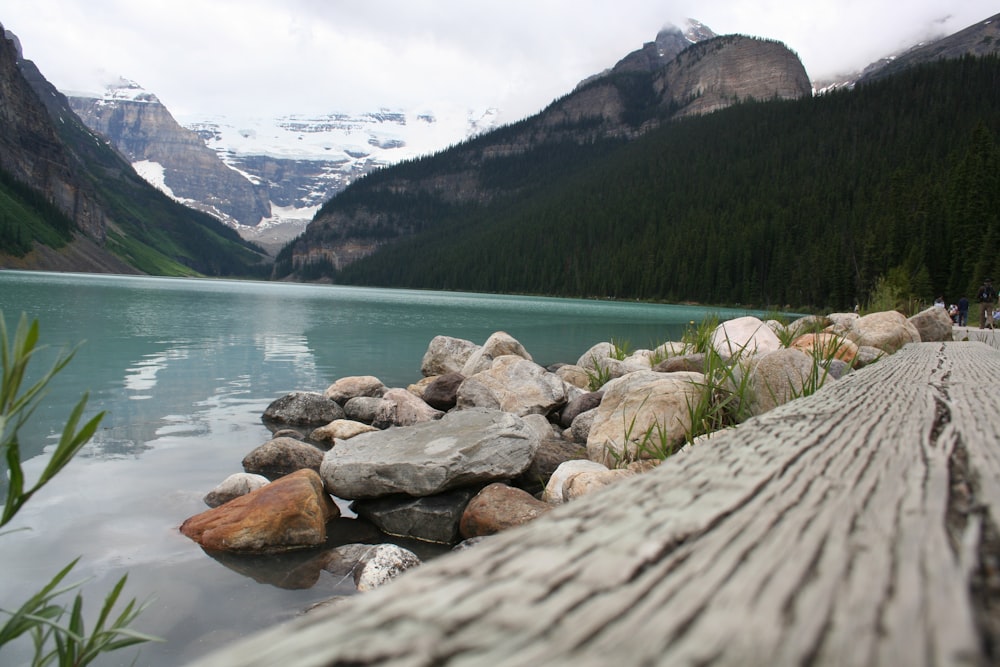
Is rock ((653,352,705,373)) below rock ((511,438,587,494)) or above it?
above

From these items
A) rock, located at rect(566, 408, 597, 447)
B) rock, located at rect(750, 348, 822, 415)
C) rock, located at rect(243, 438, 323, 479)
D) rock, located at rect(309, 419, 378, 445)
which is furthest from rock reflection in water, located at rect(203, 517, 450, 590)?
rock, located at rect(566, 408, 597, 447)

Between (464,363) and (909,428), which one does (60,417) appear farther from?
(909,428)

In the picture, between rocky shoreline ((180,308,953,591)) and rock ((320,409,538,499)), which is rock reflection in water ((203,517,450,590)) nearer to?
rocky shoreline ((180,308,953,591))

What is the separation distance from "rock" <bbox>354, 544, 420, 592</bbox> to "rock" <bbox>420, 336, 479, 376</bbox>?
8.19 m

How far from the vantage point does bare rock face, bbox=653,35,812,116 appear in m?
160

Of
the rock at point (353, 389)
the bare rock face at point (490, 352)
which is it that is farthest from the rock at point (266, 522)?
the bare rock face at point (490, 352)

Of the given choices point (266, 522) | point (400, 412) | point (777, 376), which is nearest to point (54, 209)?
point (400, 412)

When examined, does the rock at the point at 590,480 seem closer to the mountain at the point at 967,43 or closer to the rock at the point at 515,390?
the rock at the point at 515,390

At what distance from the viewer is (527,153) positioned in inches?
7534

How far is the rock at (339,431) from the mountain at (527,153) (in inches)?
6476

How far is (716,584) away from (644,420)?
510cm

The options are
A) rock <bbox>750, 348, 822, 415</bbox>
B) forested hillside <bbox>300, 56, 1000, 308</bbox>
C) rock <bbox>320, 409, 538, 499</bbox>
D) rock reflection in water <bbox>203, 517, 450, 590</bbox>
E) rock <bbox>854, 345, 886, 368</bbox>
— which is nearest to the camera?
rock reflection in water <bbox>203, 517, 450, 590</bbox>

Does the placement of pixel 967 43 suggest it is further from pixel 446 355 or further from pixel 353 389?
pixel 353 389

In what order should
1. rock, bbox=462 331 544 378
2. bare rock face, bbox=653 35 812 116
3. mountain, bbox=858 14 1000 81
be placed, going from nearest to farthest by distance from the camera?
rock, bbox=462 331 544 378, bare rock face, bbox=653 35 812 116, mountain, bbox=858 14 1000 81
